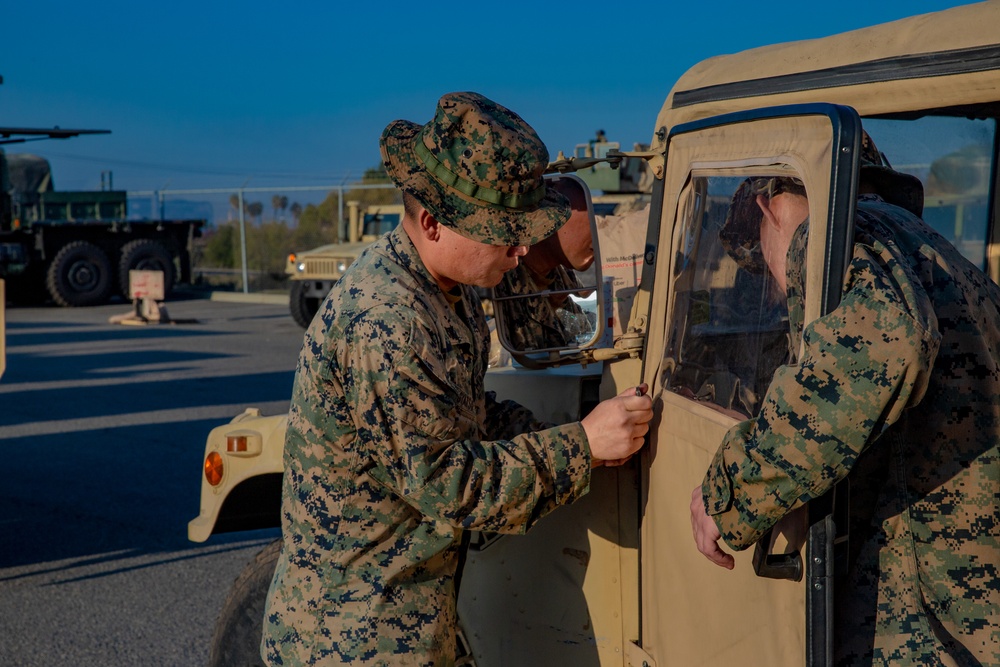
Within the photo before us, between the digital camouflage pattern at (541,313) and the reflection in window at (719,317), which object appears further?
the digital camouflage pattern at (541,313)

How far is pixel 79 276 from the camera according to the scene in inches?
885

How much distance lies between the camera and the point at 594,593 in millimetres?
2420

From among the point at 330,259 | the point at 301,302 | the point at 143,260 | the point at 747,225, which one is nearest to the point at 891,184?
the point at 747,225

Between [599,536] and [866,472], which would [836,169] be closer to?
[866,472]

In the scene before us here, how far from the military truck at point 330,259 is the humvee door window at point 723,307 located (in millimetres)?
14767

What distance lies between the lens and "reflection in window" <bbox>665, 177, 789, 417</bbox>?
6.43ft

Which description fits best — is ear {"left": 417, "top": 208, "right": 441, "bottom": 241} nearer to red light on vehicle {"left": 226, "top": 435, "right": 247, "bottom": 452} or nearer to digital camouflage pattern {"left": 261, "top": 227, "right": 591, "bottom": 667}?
digital camouflage pattern {"left": 261, "top": 227, "right": 591, "bottom": 667}

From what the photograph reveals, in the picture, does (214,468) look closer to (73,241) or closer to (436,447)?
(436,447)

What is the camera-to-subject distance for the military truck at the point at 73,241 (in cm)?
2212

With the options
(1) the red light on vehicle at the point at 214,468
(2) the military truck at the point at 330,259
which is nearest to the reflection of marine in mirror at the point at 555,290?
(1) the red light on vehicle at the point at 214,468

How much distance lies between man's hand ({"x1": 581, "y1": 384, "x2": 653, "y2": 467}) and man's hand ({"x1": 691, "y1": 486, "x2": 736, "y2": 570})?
245mm

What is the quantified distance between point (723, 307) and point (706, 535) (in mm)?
448

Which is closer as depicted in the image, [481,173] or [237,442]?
[481,173]

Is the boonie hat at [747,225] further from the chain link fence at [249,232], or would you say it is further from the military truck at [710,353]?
the chain link fence at [249,232]
